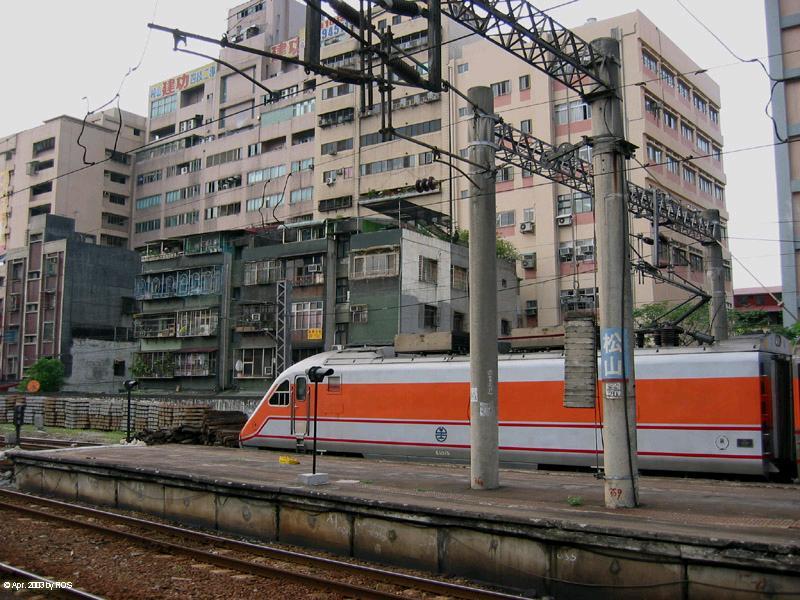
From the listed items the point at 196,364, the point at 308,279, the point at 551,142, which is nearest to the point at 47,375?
the point at 196,364

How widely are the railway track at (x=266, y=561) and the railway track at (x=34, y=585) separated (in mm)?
2124

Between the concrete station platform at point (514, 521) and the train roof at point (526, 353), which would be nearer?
the concrete station platform at point (514, 521)

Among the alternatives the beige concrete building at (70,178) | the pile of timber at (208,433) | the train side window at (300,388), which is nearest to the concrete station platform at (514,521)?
the train side window at (300,388)

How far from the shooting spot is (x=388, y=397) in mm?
19375

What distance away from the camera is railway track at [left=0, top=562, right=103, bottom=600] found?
345 inches

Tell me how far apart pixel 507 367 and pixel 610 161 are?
24.6 ft

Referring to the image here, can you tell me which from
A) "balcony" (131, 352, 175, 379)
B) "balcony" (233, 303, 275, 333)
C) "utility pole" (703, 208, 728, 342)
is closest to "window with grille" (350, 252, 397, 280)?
"balcony" (233, 303, 275, 333)

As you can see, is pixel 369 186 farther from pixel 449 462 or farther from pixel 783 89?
pixel 449 462

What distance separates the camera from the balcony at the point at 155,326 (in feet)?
177

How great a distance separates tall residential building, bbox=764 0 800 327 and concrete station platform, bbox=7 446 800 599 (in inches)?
688

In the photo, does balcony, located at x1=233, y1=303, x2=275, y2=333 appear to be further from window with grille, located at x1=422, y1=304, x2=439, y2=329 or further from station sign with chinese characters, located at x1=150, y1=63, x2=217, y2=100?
station sign with chinese characters, located at x1=150, y1=63, x2=217, y2=100

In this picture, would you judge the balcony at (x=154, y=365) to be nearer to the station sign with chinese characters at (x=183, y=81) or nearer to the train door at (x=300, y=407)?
the train door at (x=300, y=407)

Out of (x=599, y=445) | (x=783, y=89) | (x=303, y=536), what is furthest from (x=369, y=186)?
(x=303, y=536)

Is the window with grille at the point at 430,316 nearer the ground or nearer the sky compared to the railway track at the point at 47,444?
Result: nearer the sky
